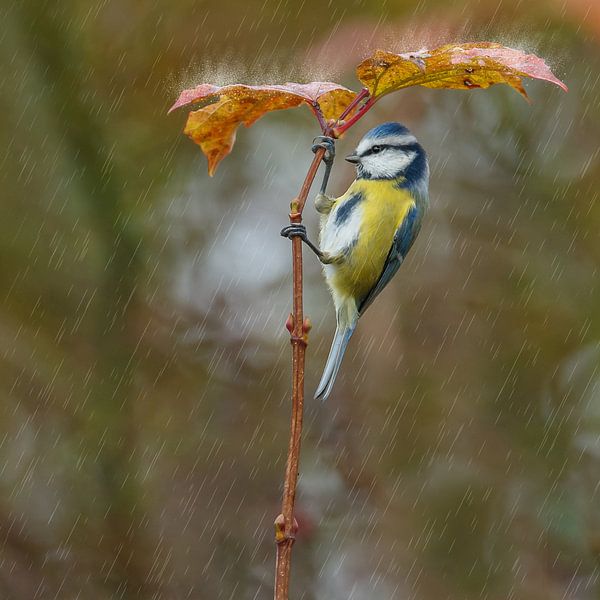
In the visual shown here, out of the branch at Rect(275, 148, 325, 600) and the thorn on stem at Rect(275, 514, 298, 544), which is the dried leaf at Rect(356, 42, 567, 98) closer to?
the branch at Rect(275, 148, 325, 600)

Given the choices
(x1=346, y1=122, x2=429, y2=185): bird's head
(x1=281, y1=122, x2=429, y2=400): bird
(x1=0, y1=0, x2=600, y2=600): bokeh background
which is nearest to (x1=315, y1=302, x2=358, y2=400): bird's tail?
(x1=281, y1=122, x2=429, y2=400): bird

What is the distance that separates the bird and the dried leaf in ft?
3.58

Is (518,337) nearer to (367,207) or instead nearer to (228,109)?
(367,207)

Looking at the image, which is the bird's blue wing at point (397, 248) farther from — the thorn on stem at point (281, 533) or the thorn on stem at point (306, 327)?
the thorn on stem at point (281, 533)

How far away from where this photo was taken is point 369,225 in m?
2.65

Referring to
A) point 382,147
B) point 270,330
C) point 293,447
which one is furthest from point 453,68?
point 270,330

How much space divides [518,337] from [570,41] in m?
1.56

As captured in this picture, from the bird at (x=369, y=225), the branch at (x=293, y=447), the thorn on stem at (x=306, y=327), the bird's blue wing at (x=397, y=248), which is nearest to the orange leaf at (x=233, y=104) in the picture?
the branch at (x=293, y=447)

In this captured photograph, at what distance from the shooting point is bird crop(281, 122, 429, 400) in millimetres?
2582

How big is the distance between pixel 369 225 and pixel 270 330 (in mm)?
1835

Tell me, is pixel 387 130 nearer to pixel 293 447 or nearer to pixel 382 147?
pixel 382 147

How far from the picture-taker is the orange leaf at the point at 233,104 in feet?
4.45

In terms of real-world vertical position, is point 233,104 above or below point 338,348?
above

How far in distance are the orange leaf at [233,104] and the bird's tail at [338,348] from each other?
0.60m
